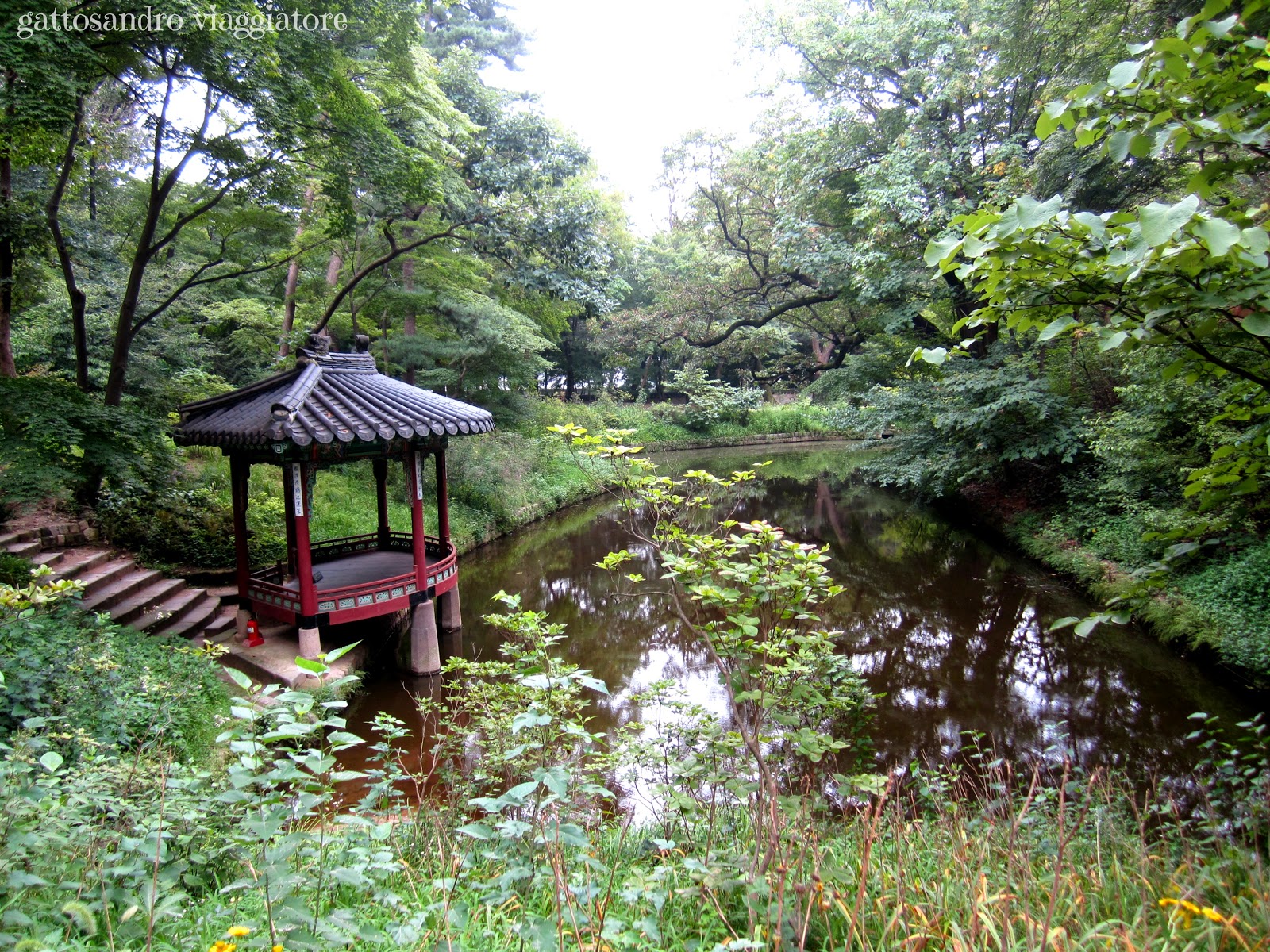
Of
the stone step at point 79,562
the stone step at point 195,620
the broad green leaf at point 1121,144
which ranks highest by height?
the broad green leaf at point 1121,144

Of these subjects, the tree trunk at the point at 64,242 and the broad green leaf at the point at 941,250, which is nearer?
the broad green leaf at the point at 941,250

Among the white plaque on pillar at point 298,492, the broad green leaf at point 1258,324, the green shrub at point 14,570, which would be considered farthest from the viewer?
the white plaque on pillar at point 298,492

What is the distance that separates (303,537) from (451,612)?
2415mm

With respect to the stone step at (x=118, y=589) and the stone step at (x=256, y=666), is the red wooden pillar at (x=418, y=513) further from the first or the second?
the stone step at (x=118, y=589)

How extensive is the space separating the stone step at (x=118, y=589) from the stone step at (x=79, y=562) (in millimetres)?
213

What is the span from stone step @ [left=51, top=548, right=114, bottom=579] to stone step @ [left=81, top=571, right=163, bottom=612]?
213 millimetres

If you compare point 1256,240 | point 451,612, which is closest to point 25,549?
point 451,612

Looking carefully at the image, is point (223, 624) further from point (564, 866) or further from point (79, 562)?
point (564, 866)

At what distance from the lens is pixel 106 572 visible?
244 inches

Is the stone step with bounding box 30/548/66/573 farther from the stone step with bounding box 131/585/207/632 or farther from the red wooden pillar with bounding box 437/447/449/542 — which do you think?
the red wooden pillar with bounding box 437/447/449/542

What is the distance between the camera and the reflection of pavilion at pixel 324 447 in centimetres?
590

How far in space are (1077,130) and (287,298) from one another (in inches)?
534

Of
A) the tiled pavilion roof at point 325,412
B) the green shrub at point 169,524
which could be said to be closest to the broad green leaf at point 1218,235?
the tiled pavilion roof at point 325,412

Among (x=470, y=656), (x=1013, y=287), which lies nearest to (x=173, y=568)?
(x=470, y=656)
